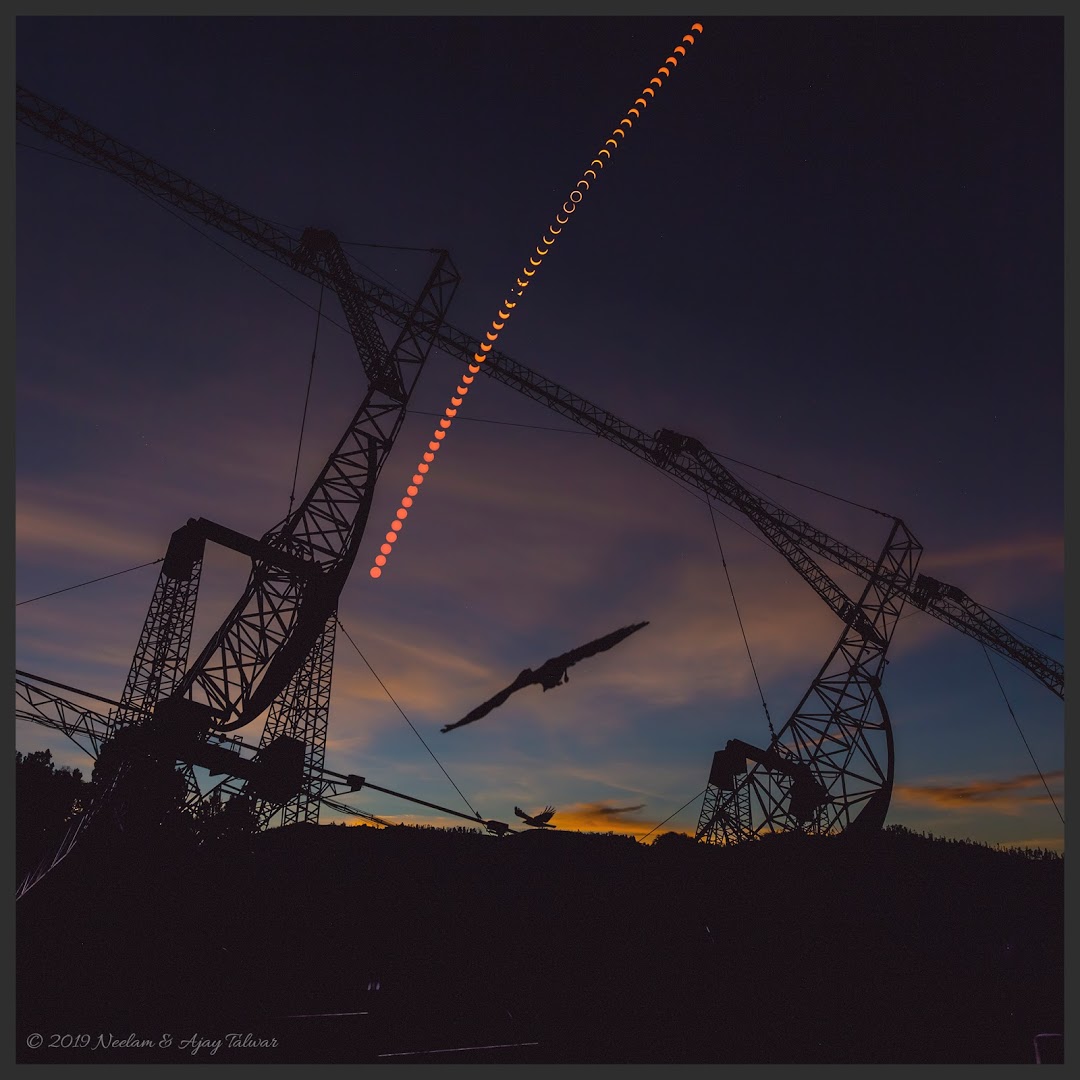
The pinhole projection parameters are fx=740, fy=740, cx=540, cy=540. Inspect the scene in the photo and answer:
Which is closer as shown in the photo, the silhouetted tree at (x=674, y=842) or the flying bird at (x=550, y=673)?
the flying bird at (x=550, y=673)

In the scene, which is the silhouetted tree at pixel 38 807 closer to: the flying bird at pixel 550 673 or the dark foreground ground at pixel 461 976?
the dark foreground ground at pixel 461 976

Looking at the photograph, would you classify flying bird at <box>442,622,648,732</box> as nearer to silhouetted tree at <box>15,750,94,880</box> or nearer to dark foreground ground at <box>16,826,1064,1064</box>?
dark foreground ground at <box>16,826,1064,1064</box>

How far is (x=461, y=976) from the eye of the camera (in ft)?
56.5

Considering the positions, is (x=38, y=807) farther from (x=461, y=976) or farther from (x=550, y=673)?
(x=550, y=673)

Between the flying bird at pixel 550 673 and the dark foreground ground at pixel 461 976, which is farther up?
the flying bird at pixel 550 673

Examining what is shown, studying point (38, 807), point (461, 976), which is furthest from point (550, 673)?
point (38, 807)

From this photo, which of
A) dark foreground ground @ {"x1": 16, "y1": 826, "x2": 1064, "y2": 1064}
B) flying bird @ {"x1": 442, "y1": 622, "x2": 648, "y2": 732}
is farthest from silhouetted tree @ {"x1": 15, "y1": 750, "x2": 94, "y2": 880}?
flying bird @ {"x1": 442, "y1": 622, "x2": 648, "y2": 732}

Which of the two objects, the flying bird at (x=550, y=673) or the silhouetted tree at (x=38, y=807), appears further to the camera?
the silhouetted tree at (x=38, y=807)

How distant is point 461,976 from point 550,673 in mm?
8167

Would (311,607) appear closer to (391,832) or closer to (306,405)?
(306,405)

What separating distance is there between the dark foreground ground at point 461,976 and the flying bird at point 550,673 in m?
5.87

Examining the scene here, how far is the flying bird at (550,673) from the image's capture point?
47.8ft

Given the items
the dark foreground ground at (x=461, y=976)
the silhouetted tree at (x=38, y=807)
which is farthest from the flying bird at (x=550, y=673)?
the silhouetted tree at (x=38, y=807)

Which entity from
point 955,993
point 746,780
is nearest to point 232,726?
point 955,993
